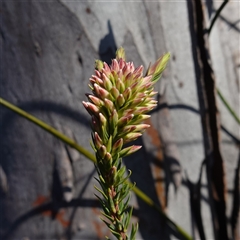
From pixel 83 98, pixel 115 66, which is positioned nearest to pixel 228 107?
pixel 83 98

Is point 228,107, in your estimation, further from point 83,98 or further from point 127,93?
point 127,93

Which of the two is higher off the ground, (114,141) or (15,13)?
(15,13)

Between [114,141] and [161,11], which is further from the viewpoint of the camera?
[161,11]

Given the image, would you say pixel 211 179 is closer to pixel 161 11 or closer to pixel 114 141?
pixel 161 11

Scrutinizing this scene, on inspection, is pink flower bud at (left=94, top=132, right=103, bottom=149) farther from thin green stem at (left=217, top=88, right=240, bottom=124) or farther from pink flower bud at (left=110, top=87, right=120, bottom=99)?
thin green stem at (left=217, top=88, right=240, bottom=124)

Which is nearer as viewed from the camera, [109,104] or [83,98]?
[109,104]

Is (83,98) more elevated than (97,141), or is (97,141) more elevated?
(83,98)

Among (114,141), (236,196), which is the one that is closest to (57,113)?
(236,196)

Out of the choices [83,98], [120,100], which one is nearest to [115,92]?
[120,100]

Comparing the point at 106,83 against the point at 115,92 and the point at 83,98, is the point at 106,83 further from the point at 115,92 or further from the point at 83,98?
the point at 83,98
